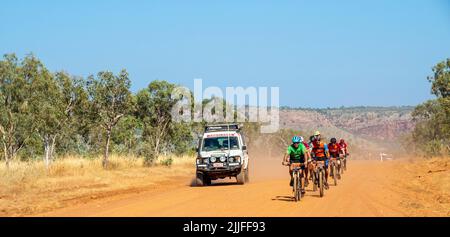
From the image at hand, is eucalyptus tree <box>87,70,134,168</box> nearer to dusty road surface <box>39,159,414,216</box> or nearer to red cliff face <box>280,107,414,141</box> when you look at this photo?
dusty road surface <box>39,159,414,216</box>

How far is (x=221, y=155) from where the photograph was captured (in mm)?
22938

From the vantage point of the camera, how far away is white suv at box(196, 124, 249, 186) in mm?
22953

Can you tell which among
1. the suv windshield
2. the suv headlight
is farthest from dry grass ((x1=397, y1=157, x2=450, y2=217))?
the suv windshield

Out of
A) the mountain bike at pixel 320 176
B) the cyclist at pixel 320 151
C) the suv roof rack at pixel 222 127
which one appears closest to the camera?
the mountain bike at pixel 320 176

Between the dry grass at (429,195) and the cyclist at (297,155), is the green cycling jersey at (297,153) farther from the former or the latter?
the dry grass at (429,195)

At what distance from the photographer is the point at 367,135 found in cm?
11900

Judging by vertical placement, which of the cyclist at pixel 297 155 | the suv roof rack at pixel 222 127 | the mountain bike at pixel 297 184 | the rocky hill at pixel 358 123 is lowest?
the mountain bike at pixel 297 184

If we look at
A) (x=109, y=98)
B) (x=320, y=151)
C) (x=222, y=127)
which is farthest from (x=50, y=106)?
(x=320, y=151)

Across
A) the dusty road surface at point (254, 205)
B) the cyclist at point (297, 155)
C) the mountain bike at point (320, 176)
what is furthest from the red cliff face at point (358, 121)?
the cyclist at point (297, 155)

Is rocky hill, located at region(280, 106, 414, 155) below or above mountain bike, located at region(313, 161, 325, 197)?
above

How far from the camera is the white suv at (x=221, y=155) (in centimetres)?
2295

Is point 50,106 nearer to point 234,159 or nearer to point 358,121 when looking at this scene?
point 234,159

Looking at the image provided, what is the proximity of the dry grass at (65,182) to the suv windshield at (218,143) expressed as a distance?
2.89 metres
